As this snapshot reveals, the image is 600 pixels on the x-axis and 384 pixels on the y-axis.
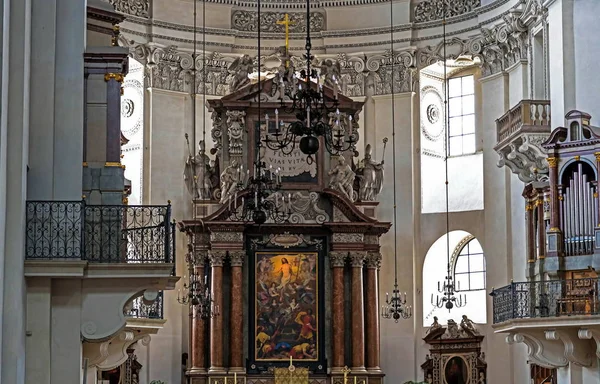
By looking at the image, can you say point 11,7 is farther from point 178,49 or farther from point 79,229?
point 178,49

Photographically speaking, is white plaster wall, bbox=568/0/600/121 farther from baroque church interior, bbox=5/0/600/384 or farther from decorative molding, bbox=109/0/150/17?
decorative molding, bbox=109/0/150/17

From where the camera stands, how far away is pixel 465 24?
29.0 meters

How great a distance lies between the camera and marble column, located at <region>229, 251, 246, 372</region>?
2700 centimetres

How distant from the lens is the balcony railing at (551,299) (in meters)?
19.8

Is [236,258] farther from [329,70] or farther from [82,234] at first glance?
[82,234]

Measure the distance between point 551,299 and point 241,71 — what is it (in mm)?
10334

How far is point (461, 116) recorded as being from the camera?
29875 millimetres

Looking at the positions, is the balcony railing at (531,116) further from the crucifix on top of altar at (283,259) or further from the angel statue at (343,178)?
the angel statue at (343,178)

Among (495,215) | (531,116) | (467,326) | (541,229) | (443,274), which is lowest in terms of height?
(467,326)

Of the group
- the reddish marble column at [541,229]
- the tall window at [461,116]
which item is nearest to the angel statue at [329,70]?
the tall window at [461,116]

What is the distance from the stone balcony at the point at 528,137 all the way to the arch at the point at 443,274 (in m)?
4.60

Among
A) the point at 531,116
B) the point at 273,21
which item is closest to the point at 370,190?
the point at 273,21

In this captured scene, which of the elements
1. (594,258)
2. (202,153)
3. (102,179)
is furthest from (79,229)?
(202,153)

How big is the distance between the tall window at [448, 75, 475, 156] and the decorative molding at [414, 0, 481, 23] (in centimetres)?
159
